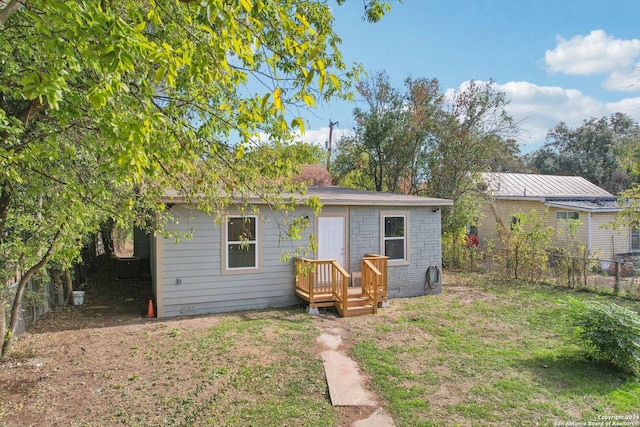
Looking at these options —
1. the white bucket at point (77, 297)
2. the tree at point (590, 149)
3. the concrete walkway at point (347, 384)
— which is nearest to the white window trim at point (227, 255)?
the concrete walkway at point (347, 384)

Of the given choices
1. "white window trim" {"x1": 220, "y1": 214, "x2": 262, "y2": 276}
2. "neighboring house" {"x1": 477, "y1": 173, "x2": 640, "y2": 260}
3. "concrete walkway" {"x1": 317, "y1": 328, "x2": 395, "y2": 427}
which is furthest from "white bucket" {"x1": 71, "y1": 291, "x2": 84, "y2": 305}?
"neighboring house" {"x1": 477, "y1": 173, "x2": 640, "y2": 260}

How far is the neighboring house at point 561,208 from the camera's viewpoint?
1524cm

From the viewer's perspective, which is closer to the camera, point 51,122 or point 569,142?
point 51,122

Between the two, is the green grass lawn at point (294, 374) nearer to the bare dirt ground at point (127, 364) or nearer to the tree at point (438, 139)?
the bare dirt ground at point (127, 364)

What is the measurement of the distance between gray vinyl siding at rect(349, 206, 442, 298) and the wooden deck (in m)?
0.97

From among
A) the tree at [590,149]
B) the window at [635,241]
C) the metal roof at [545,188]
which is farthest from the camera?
the tree at [590,149]

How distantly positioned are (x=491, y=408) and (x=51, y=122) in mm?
5704

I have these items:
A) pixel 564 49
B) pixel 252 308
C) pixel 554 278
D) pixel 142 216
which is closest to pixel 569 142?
pixel 564 49

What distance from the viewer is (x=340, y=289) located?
7.85 metres

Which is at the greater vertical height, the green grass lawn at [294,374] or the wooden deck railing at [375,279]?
the wooden deck railing at [375,279]

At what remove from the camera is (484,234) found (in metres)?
19.4

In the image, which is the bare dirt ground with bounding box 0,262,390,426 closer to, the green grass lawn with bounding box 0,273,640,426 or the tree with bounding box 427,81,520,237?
the green grass lawn with bounding box 0,273,640,426

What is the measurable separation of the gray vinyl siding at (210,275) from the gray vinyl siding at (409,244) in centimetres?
181

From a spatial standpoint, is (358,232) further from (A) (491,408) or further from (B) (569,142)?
(B) (569,142)
